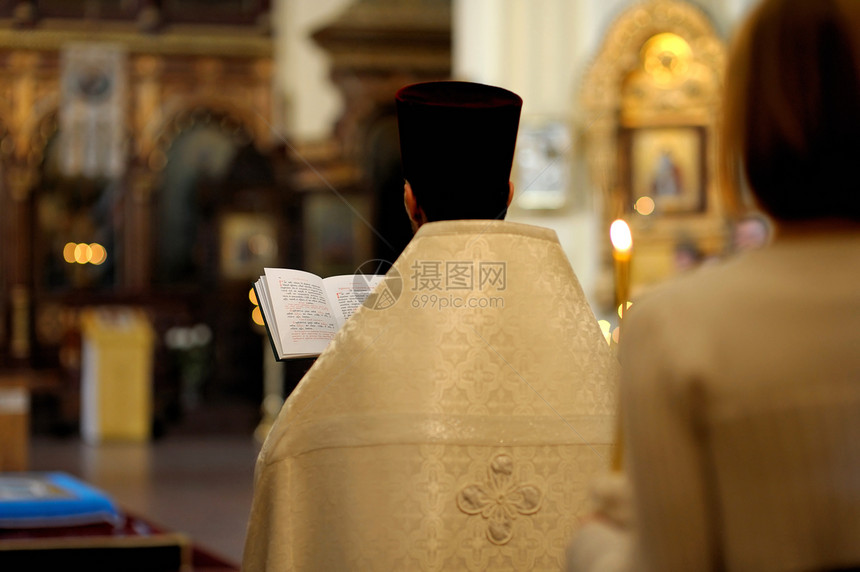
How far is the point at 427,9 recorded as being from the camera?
1374 centimetres

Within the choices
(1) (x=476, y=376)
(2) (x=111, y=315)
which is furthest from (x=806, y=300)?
(2) (x=111, y=315)

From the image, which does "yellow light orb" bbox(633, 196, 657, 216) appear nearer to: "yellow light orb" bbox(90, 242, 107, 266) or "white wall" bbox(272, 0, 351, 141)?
"white wall" bbox(272, 0, 351, 141)

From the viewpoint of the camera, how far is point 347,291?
2219mm

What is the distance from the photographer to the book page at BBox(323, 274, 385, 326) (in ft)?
7.11

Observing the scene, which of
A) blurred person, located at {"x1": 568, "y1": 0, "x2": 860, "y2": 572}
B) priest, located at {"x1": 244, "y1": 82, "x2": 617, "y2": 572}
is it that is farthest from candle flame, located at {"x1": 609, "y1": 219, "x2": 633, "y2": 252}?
priest, located at {"x1": 244, "y1": 82, "x2": 617, "y2": 572}

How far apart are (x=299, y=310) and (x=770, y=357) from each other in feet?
3.85

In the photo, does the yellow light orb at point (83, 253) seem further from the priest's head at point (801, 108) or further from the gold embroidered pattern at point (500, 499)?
the priest's head at point (801, 108)

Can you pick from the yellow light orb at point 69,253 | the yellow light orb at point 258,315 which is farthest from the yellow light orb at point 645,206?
the yellow light orb at point 69,253

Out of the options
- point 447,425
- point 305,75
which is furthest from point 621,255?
point 305,75

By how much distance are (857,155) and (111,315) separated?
12348 millimetres

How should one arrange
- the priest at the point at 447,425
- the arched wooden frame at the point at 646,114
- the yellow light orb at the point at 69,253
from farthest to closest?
the yellow light orb at the point at 69,253 → the arched wooden frame at the point at 646,114 → the priest at the point at 447,425

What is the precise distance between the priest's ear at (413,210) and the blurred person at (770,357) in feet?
3.47

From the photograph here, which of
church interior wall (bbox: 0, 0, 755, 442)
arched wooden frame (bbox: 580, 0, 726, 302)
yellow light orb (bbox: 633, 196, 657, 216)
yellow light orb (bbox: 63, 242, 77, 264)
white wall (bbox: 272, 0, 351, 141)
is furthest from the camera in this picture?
yellow light orb (bbox: 63, 242, 77, 264)

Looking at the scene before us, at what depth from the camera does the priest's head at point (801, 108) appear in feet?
3.35
